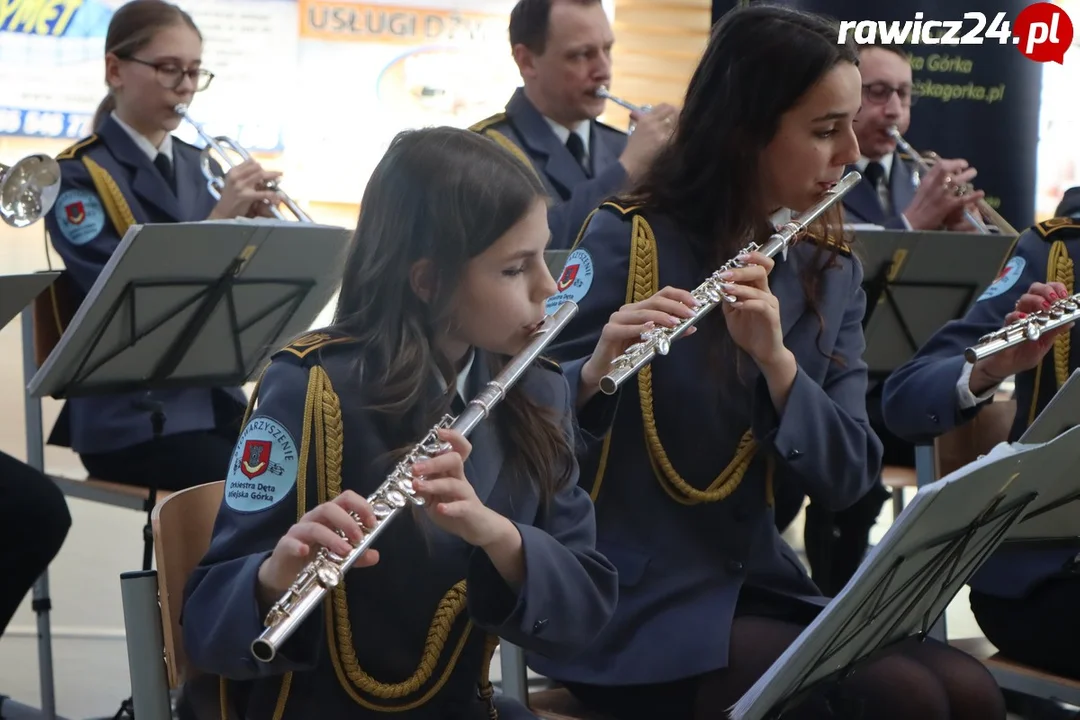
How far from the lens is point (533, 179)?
1.50 meters

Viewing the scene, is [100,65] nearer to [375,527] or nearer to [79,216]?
[79,216]

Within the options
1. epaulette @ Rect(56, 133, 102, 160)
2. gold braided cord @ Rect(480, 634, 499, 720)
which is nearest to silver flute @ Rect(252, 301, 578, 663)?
gold braided cord @ Rect(480, 634, 499, 720)

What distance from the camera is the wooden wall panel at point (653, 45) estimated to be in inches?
220

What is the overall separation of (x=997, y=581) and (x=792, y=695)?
0.72 metres

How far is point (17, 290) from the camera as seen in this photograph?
2.27 meters

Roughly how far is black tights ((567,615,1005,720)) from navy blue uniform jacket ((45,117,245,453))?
138 cm

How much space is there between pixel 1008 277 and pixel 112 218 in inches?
69.7

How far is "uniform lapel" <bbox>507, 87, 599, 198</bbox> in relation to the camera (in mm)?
3311

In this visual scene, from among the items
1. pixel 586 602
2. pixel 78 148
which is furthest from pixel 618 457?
pixel 78 148

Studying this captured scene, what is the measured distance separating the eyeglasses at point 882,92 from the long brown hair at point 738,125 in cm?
160

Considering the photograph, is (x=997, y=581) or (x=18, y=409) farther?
(x=18, y=409)

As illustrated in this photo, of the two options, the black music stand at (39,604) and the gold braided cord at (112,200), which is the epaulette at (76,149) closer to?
the gold braided cord at (112,200)

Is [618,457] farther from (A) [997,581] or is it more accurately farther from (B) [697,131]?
(A) [997,581]

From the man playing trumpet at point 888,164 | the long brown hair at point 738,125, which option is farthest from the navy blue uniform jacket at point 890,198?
the long brown hair at point 738,125
